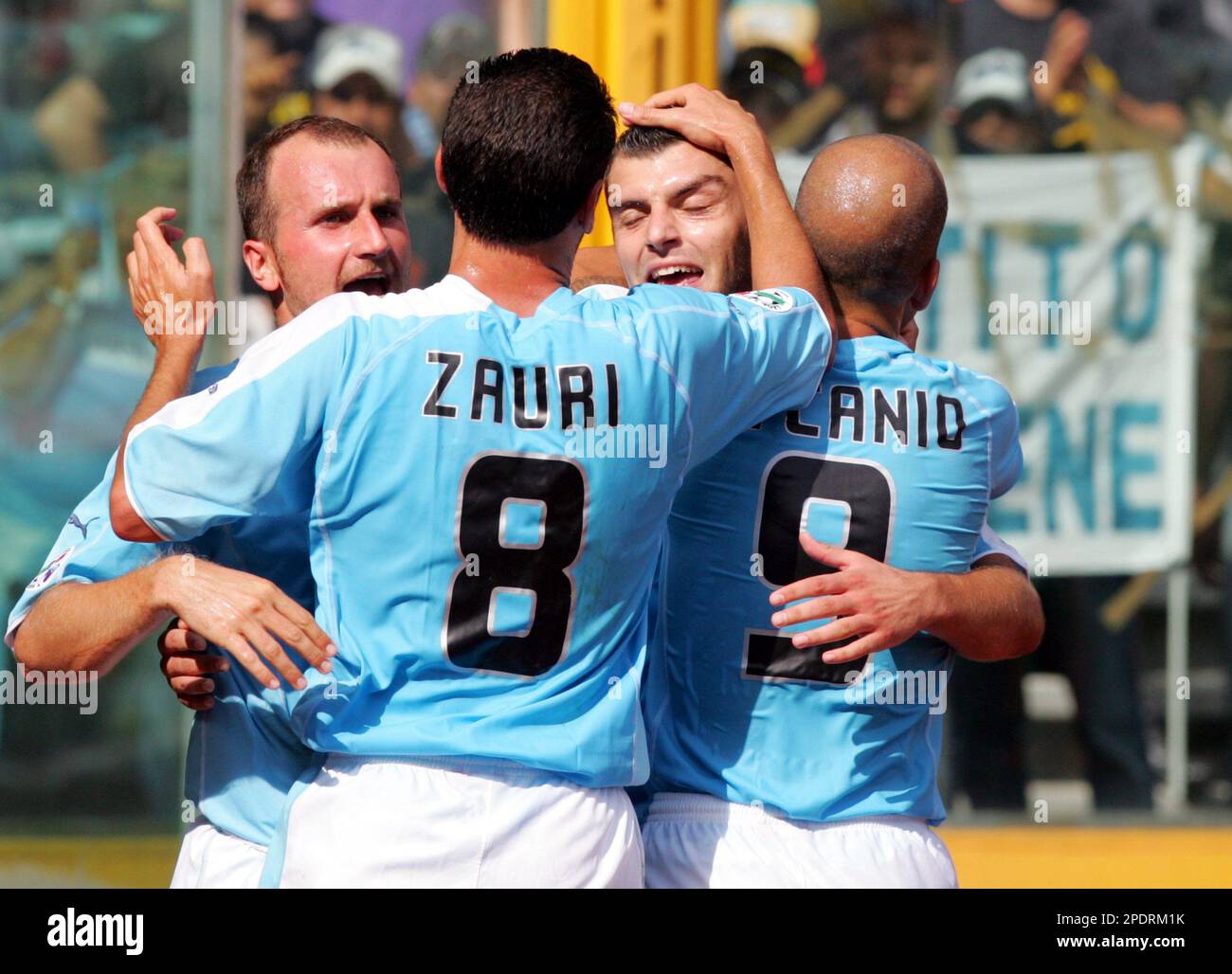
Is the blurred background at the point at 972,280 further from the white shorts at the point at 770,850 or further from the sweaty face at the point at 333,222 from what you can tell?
the white shorts at the point at 770,850

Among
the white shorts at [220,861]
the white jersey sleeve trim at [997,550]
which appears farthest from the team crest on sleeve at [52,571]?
the white jersey sleeve trim at [997,550]

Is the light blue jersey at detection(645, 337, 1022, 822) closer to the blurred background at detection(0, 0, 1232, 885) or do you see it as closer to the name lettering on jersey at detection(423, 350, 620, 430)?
the name lettering on jersey at detection(423, 350, 620, 430)

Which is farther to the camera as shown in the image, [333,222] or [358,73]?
[358,73]

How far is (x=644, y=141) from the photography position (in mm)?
3234

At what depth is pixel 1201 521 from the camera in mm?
6082

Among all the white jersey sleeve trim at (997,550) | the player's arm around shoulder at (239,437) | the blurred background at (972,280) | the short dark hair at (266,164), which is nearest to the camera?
the player's arm around shoulder at (239,437)

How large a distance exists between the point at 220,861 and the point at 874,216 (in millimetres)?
1760

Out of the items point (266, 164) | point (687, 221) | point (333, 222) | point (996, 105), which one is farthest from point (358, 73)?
point (687, 221)

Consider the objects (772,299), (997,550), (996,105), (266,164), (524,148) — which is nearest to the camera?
(524,148)

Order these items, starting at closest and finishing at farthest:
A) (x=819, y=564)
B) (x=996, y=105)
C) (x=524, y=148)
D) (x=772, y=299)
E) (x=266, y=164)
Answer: (x=524, y=148) → (x=772, y=299) → (x=819, y=564) → (x=266, y=164) → (x=996, y=105)

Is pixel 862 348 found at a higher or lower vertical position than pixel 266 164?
lower

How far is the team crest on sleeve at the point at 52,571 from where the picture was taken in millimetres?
2809

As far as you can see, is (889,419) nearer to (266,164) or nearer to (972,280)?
(266,164)

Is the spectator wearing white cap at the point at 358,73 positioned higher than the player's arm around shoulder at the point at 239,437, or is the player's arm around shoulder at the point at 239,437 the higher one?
the spectator wearing white cap at the point at 358,73
